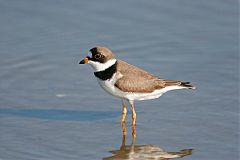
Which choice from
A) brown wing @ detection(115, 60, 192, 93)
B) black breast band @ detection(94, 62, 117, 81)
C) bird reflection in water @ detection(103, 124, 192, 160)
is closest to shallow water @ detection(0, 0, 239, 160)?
bird reflection in water @ detection(103, 124, 192, 160)

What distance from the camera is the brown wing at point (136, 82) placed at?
9562 millimetres

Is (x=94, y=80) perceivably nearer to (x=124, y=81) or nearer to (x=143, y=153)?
(x=124, y=81)

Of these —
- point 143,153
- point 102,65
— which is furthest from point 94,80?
point 143,153

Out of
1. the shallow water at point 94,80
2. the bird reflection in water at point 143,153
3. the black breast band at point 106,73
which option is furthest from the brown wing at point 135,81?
the bird reflection in water at point 143,153

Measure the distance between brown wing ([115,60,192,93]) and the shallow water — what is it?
419 millimetres

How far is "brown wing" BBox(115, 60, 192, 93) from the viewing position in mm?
9562

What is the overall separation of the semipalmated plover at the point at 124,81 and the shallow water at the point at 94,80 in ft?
1.18

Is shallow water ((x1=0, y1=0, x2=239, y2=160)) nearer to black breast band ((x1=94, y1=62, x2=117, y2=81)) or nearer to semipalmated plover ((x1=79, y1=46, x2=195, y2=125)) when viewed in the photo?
semipalmated plover ((x1=79, y1=46, x2=195, y2=125))

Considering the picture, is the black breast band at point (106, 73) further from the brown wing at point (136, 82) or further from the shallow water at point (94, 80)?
the shallow water at point (94, 80)

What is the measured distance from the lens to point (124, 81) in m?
9.56

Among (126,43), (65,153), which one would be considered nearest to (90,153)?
(65,153)

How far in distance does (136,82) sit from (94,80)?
4.87ft

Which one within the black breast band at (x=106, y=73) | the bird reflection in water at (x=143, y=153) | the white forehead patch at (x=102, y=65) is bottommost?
the bird reflection in water at (x=143, y=153)

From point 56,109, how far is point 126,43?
276cm
